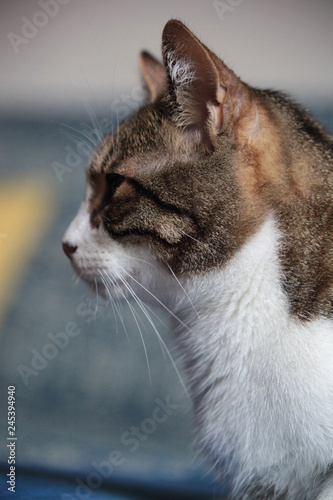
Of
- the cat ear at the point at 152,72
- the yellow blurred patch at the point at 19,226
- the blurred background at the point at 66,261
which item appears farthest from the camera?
the yellow blurred patch at the point at 19,226

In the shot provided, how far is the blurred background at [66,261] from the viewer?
3.34 ft

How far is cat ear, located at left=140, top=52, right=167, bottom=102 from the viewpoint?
2.77ft

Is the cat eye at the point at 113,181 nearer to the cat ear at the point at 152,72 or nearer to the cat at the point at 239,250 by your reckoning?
the cat at the point at 239,250

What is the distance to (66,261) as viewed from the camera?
48.2 inches

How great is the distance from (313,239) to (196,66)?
0.25 m

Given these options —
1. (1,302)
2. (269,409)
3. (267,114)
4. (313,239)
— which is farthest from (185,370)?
(1,302)

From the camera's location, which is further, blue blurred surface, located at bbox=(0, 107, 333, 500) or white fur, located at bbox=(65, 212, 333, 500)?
blue blurred surface, located at bbox=(0, 107, 333, 500)

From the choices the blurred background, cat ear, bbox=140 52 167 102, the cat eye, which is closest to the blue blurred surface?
the blurred background

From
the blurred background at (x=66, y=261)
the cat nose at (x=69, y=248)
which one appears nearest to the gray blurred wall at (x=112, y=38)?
the blurred background at (x=66, y=261)

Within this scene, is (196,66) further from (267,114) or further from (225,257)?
(225,257)

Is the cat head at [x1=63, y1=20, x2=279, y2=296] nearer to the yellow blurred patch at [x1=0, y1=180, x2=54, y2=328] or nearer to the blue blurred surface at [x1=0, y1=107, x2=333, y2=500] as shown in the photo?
the blue blurred surface at [x1=0, y1=107, x2=333, y2=500]

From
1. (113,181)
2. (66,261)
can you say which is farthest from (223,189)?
(66,261)

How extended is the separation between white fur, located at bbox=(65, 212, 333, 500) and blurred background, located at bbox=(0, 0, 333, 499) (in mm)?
208

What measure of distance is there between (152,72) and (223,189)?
0.28 metres
